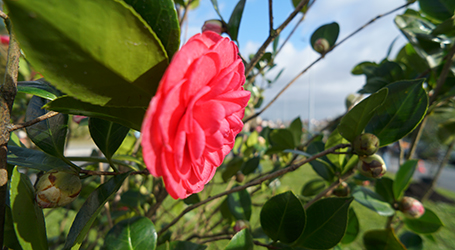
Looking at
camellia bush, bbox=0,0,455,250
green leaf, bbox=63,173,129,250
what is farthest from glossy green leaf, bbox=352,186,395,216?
green leaf, bbox=63,173,129,250

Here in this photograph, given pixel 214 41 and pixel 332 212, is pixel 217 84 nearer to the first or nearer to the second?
pixel 214 41

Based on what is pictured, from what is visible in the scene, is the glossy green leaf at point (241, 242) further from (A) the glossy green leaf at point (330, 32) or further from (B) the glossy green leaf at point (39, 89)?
(A) the glossy green leaf at point (330, 32)

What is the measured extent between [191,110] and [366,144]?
14.0 inches

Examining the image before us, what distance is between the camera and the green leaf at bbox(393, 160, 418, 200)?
726mm

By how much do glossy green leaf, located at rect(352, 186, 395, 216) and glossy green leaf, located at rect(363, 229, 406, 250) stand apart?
76 millimetres

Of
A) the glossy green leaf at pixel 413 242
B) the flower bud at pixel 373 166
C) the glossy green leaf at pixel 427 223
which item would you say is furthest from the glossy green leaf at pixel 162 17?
the glossy green leaf at pixel 413 242

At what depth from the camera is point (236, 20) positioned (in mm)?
571

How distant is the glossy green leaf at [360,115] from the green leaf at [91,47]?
0.36 metres

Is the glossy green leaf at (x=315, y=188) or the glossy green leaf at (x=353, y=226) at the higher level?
the glossy green leaf at (x=353, y=226)

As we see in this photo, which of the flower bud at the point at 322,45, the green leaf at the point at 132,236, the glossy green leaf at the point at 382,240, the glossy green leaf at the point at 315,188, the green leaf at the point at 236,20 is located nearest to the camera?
the green leaf at the point at 132,236

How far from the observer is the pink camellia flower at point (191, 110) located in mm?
223

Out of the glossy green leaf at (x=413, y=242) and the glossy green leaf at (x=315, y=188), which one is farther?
the glossy green leaf at (x=315, y=188)

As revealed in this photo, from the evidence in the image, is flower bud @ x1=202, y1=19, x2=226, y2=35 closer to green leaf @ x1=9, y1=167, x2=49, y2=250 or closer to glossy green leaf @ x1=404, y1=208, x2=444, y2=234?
green leaf @ x1=9, y1=167, x2=49, y2=250

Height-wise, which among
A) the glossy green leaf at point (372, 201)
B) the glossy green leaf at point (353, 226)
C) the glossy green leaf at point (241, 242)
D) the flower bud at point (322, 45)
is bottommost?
the glossy green leaf at point (353, 226)
